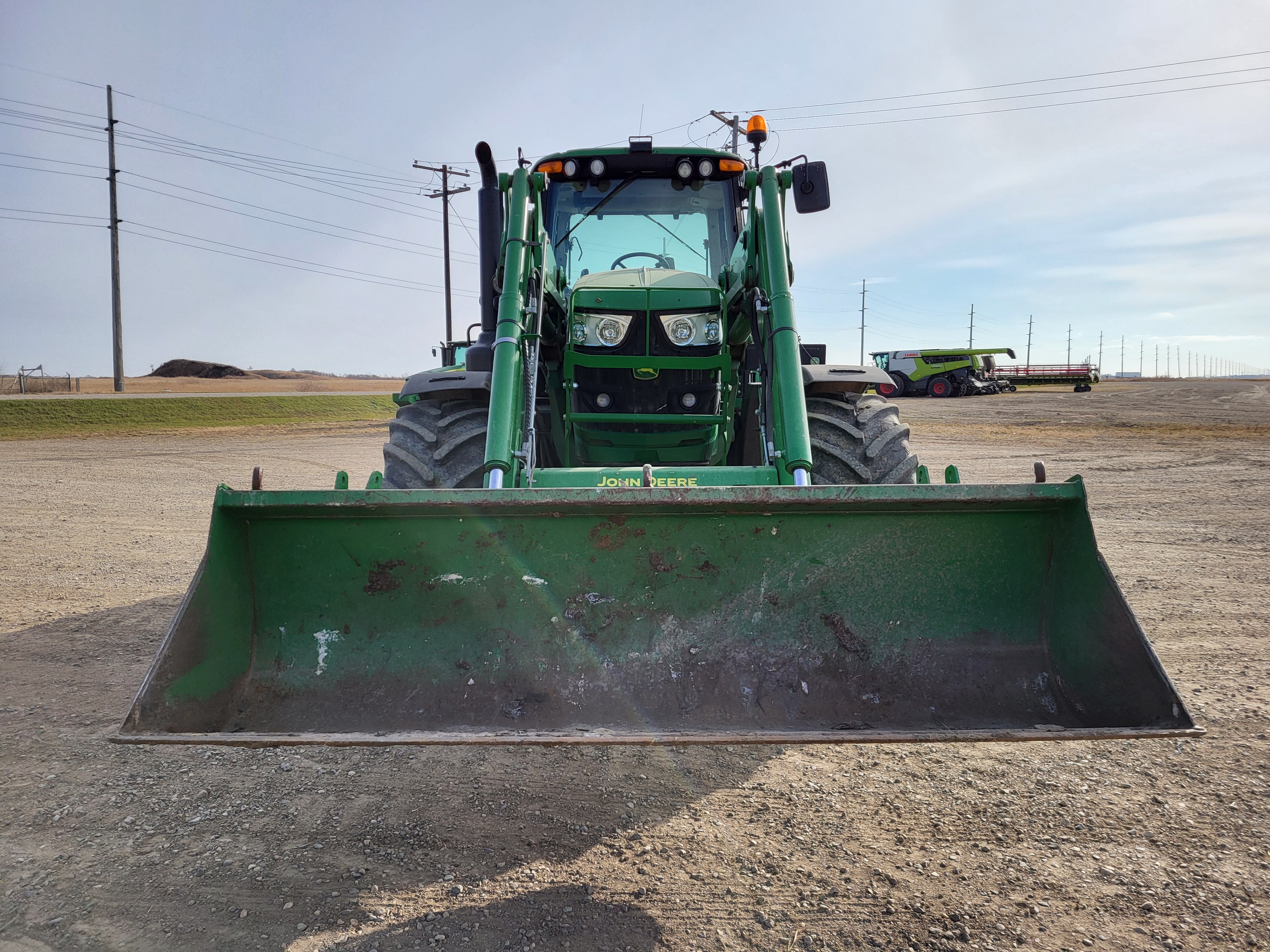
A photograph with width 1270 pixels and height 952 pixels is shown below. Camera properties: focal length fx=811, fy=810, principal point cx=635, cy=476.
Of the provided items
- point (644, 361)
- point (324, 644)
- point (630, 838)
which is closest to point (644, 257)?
point (644, 361)

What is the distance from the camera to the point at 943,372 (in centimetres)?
3534

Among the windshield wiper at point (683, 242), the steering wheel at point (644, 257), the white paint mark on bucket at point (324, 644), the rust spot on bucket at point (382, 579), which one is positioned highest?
the windshield wiper at point (683, 242)

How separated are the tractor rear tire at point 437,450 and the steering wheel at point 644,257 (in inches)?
50.6

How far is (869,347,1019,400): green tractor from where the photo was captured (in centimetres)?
3506

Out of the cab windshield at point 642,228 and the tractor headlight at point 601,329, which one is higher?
the cab windshield at point 642,228

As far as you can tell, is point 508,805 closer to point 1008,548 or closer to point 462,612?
point 462,612

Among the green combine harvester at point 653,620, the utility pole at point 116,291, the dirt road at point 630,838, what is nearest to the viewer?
the dirt road at point 630,838

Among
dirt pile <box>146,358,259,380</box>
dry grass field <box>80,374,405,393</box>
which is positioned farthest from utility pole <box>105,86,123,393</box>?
dirt pile <box>146,358,259,380</box>

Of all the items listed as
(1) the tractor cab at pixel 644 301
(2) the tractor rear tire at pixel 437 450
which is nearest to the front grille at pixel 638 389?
(1) the tractor cab at pixel 644 301

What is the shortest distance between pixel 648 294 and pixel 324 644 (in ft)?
7.97

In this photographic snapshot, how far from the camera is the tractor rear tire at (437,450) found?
3.85 m

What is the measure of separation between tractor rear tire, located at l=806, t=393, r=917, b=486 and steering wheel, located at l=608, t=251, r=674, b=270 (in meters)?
1.31

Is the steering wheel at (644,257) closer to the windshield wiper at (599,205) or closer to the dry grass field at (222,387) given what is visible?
the windshield wiper at (599,205)

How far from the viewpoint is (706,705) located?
2.63m
